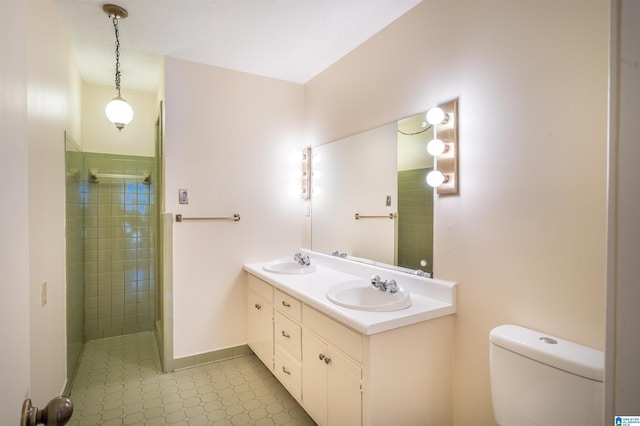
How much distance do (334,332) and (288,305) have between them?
57cm

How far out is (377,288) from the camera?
1962mm

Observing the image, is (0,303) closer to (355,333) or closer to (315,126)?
(355,333)

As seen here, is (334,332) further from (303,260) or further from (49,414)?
(49,414)

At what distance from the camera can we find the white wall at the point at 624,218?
0.48m

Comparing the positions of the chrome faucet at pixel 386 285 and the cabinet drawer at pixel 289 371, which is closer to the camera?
the chrome faucet at pixel 386 285

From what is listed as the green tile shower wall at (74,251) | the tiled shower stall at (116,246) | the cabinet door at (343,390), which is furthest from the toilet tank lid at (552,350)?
the tiled shower stall at (116,246)

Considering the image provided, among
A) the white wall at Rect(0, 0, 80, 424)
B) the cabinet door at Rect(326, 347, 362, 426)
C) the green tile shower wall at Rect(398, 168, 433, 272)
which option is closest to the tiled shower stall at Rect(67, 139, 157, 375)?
the white wall at Rect(0, 0, 80, 424)

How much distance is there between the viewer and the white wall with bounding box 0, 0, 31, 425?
1.77 ft

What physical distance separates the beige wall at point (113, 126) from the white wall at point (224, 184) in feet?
3.57

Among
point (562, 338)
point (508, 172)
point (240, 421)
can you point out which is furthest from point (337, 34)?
point (240, 421)

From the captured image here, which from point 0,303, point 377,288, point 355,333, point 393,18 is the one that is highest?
point 393,18

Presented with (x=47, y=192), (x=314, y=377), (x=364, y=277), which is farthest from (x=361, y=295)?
(x=47, y=192)

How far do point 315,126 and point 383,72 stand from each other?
0.98 meters

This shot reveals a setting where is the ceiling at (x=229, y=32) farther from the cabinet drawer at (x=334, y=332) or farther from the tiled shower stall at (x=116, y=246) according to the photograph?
the cabinet drawer at (x=334, y=332)
